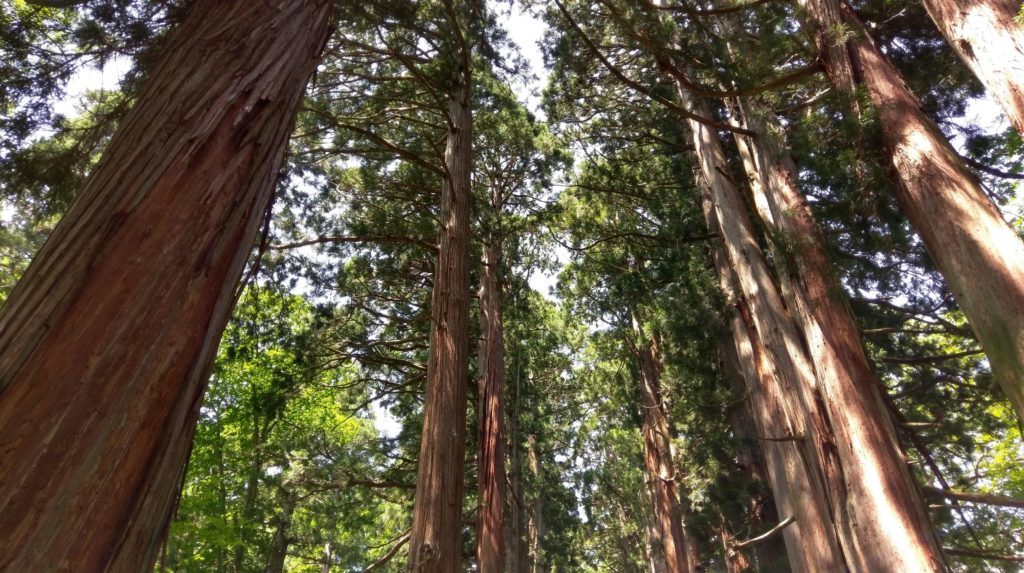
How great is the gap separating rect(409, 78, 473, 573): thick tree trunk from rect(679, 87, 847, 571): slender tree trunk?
9.03 ft

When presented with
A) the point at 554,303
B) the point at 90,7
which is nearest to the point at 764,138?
the point at 90,7

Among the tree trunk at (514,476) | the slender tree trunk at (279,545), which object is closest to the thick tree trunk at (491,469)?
the tree trunk at (514,476)

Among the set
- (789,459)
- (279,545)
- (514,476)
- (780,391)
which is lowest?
(279,545)

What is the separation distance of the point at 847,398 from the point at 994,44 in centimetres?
249

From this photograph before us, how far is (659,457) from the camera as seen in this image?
12781 mm

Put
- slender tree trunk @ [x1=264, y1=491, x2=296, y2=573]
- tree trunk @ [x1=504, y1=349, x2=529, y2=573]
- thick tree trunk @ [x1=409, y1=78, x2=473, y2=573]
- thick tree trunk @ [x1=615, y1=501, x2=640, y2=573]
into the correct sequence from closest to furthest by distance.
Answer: thick tree trunk @ [x1=409, y1=78, x2=473, y2=573], slender tree trunk @ [x1=264, y1=491, x2=296, y2=573], tree trunk @ [x1=504, y1=349, x2=529, y2=573], thick tree trunk @ [x1=615, y1=501, x2=640, y2=573]

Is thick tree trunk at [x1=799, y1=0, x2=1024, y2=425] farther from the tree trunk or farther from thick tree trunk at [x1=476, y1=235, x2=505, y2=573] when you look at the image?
the tree trunk

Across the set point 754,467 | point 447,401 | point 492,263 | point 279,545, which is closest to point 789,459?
point 447,401

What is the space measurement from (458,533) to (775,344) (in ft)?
12.5

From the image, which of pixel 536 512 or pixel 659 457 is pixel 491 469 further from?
pixel 536 512

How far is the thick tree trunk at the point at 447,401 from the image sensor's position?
3710 mm

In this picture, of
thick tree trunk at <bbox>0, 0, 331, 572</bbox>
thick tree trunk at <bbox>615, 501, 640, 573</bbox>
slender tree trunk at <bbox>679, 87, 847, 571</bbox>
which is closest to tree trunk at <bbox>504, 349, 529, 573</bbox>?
slender tree trunk at <bbox>679, 87, 847, 571</bbox>

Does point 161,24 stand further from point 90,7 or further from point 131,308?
point 131,308

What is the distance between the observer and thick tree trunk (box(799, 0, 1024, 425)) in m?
2.73
